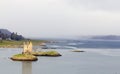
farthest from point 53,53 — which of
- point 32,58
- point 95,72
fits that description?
point 95,72

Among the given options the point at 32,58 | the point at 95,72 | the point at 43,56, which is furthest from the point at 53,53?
the point at 95,72

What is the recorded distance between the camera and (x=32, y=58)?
107 m

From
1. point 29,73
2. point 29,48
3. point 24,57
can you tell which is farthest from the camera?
point 29,48

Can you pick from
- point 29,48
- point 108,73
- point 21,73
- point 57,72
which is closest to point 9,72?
point 21,73

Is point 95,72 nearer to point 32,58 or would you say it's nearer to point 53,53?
point 32,58

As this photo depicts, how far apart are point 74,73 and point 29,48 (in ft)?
179

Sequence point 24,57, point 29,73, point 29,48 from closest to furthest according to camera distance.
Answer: point 29,73 < point 24,57 < point 29,48

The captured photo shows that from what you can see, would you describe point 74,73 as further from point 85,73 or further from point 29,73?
point 29,73

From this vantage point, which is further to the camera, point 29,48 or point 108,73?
point 29,48

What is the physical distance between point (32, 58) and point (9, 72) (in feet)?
106

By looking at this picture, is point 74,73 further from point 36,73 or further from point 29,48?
point 29,48

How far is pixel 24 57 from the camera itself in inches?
4171

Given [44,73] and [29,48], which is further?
[29,48]

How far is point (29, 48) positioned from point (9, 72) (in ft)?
170
